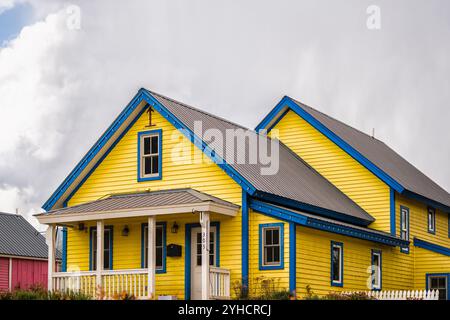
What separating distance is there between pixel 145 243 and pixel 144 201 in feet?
7.35

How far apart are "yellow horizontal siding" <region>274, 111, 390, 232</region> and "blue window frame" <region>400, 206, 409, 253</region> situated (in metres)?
1.23

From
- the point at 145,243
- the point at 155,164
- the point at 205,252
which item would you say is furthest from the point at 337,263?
the point at 155,164

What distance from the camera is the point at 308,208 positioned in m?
30.6

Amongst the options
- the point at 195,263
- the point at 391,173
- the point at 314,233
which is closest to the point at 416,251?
the point at 391,173

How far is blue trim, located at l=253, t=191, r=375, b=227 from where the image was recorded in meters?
28.9

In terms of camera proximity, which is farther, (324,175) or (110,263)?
(324,175)

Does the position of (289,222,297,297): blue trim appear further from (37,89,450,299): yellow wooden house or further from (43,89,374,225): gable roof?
(43,89,374,225): gable roof

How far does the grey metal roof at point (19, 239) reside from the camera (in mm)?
48688

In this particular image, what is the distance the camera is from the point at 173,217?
29.9m

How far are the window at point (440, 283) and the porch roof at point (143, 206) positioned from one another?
11.8 m

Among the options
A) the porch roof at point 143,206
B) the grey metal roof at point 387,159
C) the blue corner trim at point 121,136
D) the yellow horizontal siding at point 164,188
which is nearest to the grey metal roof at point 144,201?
the porch roof at point 143,206
